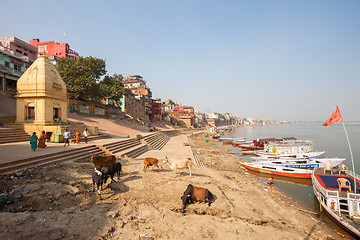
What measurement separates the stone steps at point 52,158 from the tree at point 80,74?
2302cm

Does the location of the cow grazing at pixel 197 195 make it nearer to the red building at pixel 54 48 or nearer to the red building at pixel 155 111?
the red building at pixel 54 48

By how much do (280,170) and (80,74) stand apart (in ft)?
126

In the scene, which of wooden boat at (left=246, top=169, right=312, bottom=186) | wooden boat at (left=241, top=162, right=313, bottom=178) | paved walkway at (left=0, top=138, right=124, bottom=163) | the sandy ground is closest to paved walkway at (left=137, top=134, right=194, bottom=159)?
paved walkway at (left=0, top=138, right=124, bottom=163)

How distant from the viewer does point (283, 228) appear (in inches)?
283

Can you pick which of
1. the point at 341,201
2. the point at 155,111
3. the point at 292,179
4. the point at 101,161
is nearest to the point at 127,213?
the point at 101,161

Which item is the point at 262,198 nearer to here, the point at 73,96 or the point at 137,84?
the point at 73,96

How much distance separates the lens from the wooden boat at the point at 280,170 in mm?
17969

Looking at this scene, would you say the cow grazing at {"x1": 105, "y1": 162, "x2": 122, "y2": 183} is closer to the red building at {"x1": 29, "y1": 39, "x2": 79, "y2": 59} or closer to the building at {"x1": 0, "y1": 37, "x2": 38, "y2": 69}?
the building at {"x1": 0, "y1": 37, "x2": 38, "y2": 69}

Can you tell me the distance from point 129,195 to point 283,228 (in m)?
7.05

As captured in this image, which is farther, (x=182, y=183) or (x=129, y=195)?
(x=182, y=183)

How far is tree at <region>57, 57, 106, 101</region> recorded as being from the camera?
32469 millimetres

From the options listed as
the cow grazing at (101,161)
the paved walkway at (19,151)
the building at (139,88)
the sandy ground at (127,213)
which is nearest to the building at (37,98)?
the paved walkway at (19,151)

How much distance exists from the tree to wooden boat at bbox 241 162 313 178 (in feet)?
106

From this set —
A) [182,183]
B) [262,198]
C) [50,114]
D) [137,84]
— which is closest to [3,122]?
[50,114]
